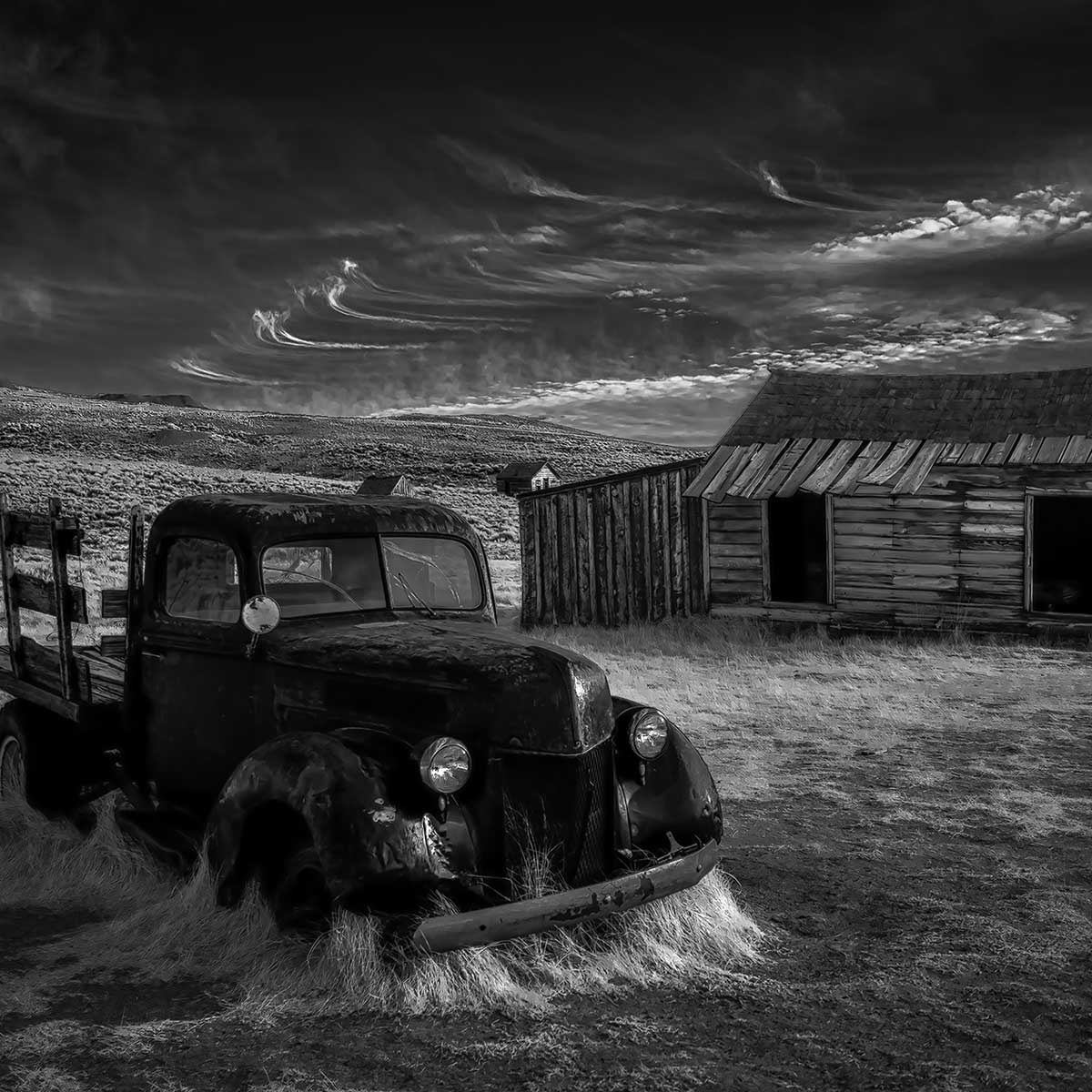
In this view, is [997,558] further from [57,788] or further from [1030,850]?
[57,788]

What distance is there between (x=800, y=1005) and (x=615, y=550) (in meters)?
12.7

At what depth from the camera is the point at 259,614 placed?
435 centimetres

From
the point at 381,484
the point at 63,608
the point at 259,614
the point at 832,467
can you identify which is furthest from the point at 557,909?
the point at 381,484

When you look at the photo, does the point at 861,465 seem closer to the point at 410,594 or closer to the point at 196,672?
the point at 410,594

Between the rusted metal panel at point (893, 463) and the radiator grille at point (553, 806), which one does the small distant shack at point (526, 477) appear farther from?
the radiator grille at point (553, 806)

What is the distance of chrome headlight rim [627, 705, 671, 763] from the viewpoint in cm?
420

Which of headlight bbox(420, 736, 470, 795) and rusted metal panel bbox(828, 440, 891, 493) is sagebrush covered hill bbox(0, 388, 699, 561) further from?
headlight bbox(420, 736, 470, 795)

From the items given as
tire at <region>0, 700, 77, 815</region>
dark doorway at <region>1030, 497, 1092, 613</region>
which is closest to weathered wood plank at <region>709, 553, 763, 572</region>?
dark doorway at <region>1030, 497, 1092, 613</region>

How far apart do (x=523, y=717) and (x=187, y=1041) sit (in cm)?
162

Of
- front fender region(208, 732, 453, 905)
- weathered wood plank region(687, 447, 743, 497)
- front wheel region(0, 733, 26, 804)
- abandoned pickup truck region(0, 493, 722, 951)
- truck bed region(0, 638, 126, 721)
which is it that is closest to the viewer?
front fender region(208, 732, 453, 905)

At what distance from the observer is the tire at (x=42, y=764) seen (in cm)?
579

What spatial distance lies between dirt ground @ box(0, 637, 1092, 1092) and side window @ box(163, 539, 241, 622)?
5.05 ft

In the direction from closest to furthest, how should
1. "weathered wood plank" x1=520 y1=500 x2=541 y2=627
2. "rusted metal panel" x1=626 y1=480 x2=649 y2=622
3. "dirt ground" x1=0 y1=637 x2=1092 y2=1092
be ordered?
1. "dirt ground" x1=0 y1=637 x2=1092 y2=1092
2. "rusted metal panel" x1=626 y1=480 x2=649 y2=622
3. "weathered wood plank" x1=520 y1=500 x2=541 y2=627

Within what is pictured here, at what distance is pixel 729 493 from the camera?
1473 cm
